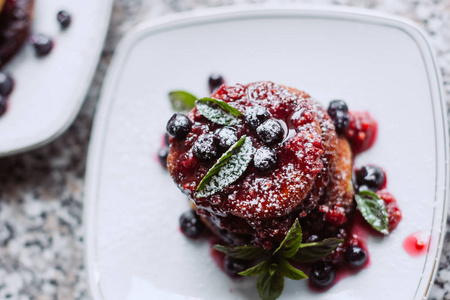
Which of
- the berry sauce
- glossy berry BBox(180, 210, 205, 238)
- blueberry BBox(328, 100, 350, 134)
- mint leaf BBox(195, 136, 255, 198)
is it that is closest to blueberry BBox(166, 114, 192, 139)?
mint leaf BBox(195, 136, 255, 198)

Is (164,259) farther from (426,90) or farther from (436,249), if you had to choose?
(426,90)

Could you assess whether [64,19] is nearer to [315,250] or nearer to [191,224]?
[191,224]

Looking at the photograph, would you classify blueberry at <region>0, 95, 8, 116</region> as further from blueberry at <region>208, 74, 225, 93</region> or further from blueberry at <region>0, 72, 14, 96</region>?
blueberry at <region>208, 74, 225, 93</region>

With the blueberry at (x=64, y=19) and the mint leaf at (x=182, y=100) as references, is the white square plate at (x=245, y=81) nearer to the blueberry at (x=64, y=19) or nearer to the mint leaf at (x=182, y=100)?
the mint leaf at (x=182, y=100)

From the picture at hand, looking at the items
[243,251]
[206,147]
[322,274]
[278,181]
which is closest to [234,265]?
[243,251]

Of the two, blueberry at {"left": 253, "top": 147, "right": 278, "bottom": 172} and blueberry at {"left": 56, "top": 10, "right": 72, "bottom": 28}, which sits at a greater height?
blueberry at {"left": 253, "top": 147, "right": 278, "bottom": 172}

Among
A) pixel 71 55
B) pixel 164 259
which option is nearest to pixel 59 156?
pixel 71 55
